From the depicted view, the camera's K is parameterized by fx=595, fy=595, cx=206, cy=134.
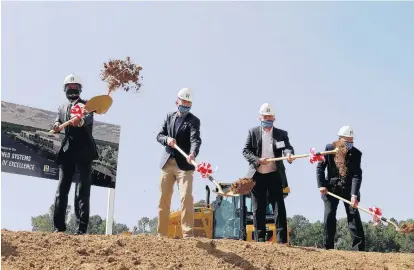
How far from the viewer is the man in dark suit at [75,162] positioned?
8.35 meters

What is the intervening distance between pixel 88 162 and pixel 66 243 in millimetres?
1641

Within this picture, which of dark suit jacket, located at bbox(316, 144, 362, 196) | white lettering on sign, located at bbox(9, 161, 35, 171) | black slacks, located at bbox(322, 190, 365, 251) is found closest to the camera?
black slacks, located at bbox(322, 190, 365, 251)

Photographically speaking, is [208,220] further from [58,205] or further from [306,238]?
[306,238]

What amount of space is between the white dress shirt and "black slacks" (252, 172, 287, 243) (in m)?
0.07

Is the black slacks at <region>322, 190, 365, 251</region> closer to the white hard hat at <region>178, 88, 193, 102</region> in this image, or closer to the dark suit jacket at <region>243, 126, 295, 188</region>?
the dark suit jacket at <region>243, 126, 295, 188</region>

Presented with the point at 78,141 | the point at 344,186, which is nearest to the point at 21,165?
the point at 78,141

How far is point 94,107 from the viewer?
8.59 meters

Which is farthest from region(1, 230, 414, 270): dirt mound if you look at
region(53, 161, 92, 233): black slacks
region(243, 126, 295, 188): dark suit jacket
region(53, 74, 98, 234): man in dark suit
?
region(243, 126, 295, 188): dark suit jacket

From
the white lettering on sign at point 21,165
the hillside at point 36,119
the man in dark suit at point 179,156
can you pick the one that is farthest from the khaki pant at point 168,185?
the white lettering on sign at point 21,165

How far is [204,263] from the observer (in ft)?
23.5

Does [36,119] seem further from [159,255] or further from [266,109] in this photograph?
[159,255]

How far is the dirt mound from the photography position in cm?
668

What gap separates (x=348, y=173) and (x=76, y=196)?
4547mm

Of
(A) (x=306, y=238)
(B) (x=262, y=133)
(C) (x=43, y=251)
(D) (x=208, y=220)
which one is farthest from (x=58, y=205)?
(A) (x=306, y=238)
